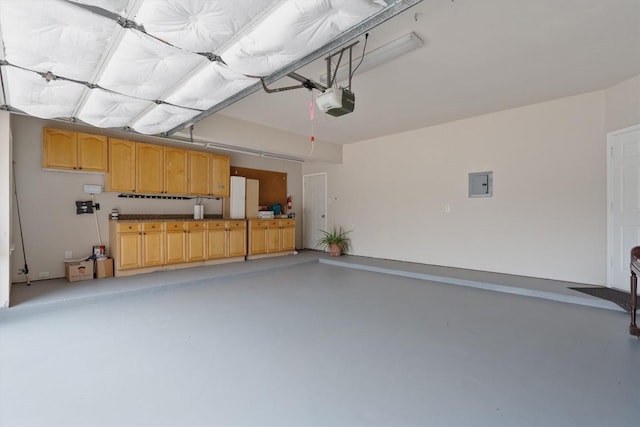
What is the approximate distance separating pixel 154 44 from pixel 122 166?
3809 mm

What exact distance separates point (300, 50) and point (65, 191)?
4847 mm

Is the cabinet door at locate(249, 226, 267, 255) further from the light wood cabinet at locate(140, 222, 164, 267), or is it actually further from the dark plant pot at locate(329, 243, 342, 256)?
the light wood cabinet at locate(140, 222, 164, 267)

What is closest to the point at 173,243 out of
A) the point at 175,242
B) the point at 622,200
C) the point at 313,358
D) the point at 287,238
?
the point at 175,242

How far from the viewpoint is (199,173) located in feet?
19.7

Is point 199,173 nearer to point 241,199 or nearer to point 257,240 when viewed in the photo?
point 241,199

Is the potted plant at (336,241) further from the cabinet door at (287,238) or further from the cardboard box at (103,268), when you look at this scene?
the cardboard box at (103,268)

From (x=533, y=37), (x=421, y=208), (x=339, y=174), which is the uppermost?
(x=533, y=37)

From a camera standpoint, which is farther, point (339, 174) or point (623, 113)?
point (339, 174)

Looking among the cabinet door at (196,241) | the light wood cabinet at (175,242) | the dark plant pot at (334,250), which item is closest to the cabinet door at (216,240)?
the cabinet door at (196,241)

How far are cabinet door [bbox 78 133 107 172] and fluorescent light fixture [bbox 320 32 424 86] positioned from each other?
4064 mm

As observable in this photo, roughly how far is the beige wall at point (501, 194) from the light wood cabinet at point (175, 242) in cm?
390

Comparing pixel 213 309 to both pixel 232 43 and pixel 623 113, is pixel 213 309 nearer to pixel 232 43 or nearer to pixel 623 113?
pixel 232 43

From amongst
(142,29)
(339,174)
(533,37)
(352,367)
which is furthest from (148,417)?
(339,174)

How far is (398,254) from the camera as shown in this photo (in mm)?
6477
